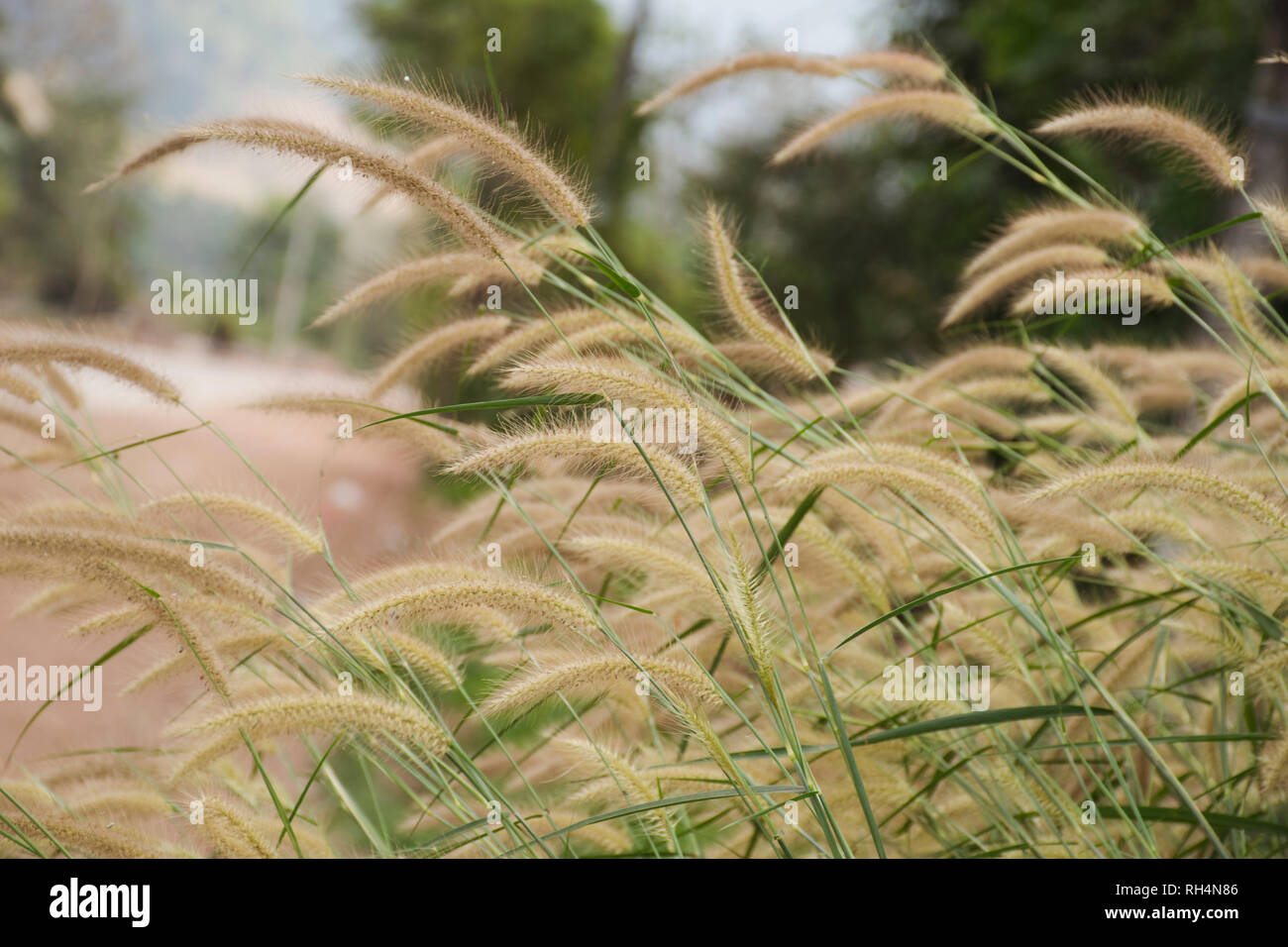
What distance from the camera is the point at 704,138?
10.2 metres

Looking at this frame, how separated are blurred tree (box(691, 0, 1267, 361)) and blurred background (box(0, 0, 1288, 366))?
0.02m

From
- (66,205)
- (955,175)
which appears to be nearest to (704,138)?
(955,175)

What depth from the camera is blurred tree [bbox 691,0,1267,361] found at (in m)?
6.52

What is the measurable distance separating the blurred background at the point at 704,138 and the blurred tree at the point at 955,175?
0.02 metres

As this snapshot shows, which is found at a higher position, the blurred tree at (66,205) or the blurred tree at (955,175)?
the blurred tree at (66,205)

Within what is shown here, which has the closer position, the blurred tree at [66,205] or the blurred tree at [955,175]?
the blurred tree at [955,175]

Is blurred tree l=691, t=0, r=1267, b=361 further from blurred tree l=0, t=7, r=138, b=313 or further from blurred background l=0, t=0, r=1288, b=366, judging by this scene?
blurred tree l=0, t=7, r=138, b=313

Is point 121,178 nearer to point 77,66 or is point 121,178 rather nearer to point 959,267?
point 959,267

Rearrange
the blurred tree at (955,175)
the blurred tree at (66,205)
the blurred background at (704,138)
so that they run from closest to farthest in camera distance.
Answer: the blurred background at (704,138) < the blurred tree at (955,175) < the blurred tree at (66,205)

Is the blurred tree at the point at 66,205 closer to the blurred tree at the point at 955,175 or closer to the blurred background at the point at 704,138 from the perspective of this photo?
the blurred background at the point at 704,138

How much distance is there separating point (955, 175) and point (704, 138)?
331cm

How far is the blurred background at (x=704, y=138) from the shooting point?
288 cm

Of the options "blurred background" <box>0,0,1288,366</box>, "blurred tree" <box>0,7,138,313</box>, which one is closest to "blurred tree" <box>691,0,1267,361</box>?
"blurred background" <box>0,0,1288,366</box>

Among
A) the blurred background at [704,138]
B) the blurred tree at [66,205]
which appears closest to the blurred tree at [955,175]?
the blurred background at [704,138]
